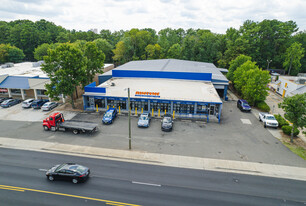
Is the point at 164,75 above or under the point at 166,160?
above

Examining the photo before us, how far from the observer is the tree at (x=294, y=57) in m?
72.8

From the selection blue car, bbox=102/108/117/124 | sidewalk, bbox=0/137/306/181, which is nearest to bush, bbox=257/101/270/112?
sidewalk, bbox=0/137/306/181

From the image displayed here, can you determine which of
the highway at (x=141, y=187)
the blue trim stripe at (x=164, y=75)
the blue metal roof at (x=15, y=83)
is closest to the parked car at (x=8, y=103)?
the blue metal roof at (x=15, y=83)

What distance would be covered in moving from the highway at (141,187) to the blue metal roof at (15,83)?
92.5 ft

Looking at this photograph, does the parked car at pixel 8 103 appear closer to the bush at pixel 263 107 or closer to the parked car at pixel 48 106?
the parked car at pixel 48 106

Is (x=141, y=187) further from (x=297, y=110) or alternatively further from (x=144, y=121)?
(x=297, y=110)

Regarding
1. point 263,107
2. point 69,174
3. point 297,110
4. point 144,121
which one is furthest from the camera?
point 263,107

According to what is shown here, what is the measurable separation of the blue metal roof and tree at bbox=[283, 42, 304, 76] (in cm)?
8782

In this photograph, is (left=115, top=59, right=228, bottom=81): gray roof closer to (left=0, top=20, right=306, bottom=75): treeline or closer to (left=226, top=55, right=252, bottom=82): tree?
(left=226, top=55, right=252, bottom=82): tree

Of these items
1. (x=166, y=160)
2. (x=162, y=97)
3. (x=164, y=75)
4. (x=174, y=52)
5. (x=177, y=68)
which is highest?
(x=174, y=52)

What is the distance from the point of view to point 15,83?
4522 cm

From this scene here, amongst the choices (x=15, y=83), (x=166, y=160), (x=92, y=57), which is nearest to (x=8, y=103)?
(x=15, y=83)

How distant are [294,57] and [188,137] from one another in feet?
231

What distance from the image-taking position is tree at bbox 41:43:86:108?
1423 inches
